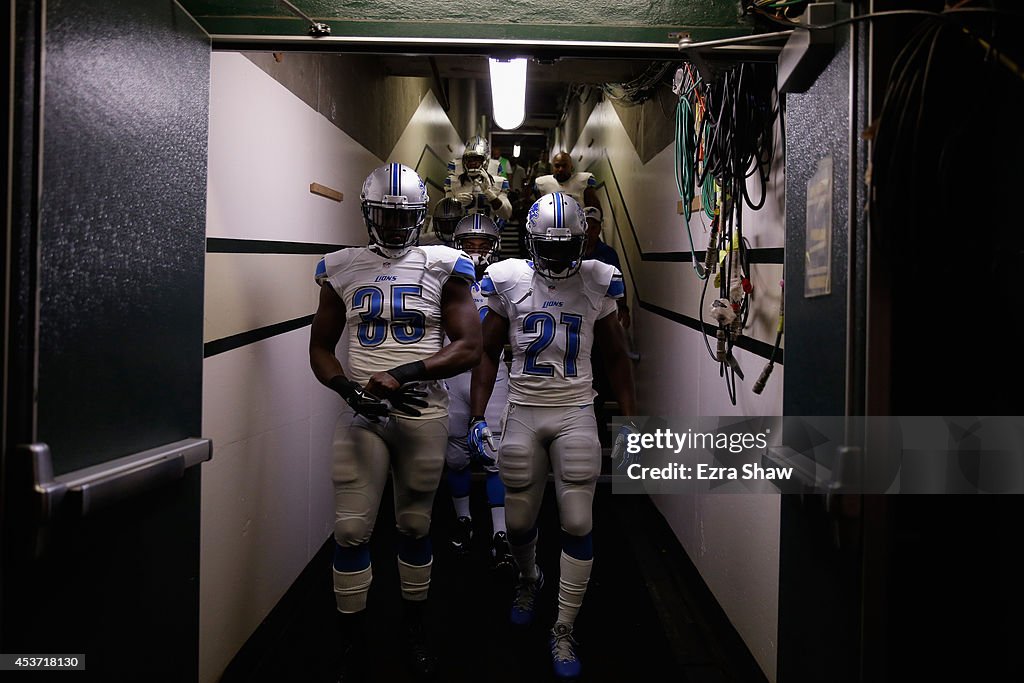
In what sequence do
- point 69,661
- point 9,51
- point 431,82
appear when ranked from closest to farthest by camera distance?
point 9,51, point 69,661, point 431,82

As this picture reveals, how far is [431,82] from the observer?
6.62 m

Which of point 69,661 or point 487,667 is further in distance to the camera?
point 487,667

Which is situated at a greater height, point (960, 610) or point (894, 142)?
point (894, 142)

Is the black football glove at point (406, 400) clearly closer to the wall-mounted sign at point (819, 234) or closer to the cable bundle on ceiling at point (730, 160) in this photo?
the cable bundle on ceiling at point (730, 160)

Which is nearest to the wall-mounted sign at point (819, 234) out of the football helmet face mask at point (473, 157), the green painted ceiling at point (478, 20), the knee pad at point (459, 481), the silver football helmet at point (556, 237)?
the green painted ceiling at point (478, 20)

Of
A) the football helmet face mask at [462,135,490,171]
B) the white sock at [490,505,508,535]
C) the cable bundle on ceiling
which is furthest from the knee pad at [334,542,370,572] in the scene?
the football helmet face mask at [462,135,490,171]

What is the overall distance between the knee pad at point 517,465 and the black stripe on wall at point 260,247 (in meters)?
1.20

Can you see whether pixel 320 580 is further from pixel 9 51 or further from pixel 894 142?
pixel 894 142

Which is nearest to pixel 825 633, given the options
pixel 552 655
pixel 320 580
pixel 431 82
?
pixel 552 655

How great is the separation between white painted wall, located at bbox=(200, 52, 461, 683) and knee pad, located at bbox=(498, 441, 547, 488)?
3.05ft

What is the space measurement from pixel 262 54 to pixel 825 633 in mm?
2535

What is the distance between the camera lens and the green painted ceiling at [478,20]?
5.45 feet

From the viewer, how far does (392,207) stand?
253 centimetres
